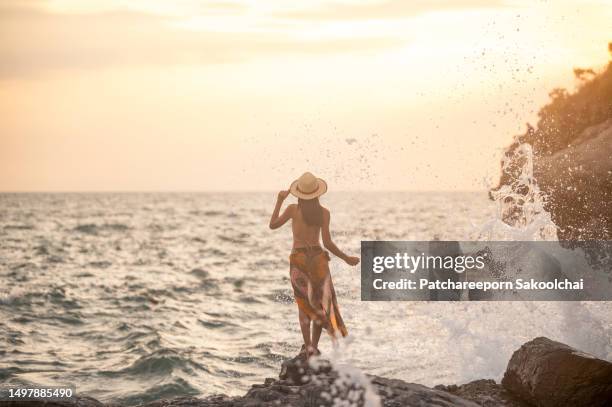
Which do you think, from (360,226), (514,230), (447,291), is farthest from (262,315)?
(360,226)

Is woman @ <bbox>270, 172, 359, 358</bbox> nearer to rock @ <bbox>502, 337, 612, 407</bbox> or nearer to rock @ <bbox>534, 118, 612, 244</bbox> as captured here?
rock @ <bbox>502, 337, 612, 407</bbox>

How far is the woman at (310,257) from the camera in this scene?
8.52 metres

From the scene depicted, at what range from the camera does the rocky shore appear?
24.9ft

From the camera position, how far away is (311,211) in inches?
335

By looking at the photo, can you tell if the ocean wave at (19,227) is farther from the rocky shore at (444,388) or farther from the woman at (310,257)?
the woman at (310,257)

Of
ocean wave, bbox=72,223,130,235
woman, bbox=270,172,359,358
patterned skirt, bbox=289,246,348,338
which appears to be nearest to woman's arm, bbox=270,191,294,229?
woman, bbox=270,172,359,358

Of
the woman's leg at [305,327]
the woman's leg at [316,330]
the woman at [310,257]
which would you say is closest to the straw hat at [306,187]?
the woman at [310,257]

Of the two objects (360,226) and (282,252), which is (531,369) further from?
(360,226)

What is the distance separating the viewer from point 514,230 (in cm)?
1270

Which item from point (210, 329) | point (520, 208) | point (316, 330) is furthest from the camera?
point (210, 329)

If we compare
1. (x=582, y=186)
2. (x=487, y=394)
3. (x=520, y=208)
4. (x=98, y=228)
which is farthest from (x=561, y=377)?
(x=98, y=228)

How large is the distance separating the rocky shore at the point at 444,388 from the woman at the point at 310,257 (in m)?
0.58

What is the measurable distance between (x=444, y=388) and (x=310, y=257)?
250 cm

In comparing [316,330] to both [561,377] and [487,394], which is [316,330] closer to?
[487,394]
